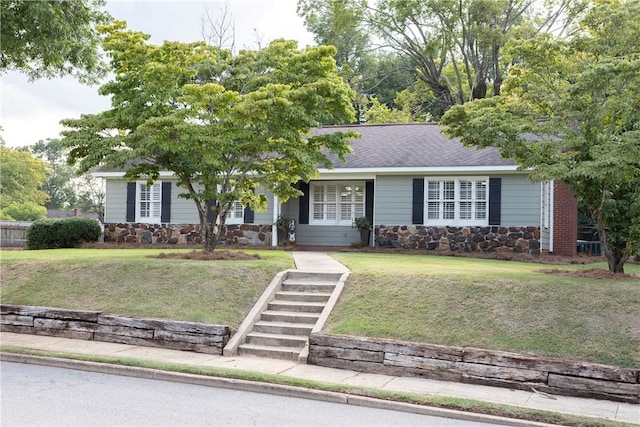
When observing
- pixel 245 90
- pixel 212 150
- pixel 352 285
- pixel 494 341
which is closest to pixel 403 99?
pixel 245 90

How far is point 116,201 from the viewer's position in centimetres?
2244

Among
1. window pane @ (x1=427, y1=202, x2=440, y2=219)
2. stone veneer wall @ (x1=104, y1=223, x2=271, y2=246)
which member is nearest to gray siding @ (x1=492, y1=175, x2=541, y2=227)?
window pane @ (x1=427, y1=202, x2=440, y2=219)

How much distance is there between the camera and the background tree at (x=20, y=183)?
46.5 meters

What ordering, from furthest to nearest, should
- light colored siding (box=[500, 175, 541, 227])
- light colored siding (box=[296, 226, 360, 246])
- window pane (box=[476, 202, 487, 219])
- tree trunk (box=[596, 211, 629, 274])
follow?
light colored siding (box=[296, 226, 360, 246])
window pane (box=[476, 202, 487, 219])
light colored siding (box=[500, 175, 541, 227])
tree trunk (box=[596, 211, 629, 274])

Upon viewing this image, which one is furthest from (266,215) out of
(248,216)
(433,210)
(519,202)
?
(519,202)

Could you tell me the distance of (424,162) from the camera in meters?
19.2

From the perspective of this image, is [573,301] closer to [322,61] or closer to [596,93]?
[596,93]

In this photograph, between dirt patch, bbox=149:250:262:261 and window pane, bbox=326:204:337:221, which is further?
window pane, bbox=326:204:337:221

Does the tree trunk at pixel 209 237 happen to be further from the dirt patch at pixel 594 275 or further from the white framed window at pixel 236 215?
the dirt patch at pixel 594 275

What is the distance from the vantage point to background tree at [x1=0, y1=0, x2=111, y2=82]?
Result: 38.2 feet

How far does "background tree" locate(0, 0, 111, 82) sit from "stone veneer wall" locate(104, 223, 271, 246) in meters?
7.49

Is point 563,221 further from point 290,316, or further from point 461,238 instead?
point 290,316

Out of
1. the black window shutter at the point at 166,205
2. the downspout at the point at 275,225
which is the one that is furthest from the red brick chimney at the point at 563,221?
the black window shutter at the point at 166,205

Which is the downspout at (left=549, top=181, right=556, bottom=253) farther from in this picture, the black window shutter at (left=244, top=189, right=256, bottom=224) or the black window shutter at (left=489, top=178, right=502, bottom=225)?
the black window shutter at (left=244, top=189, right=256, bottom=224)
